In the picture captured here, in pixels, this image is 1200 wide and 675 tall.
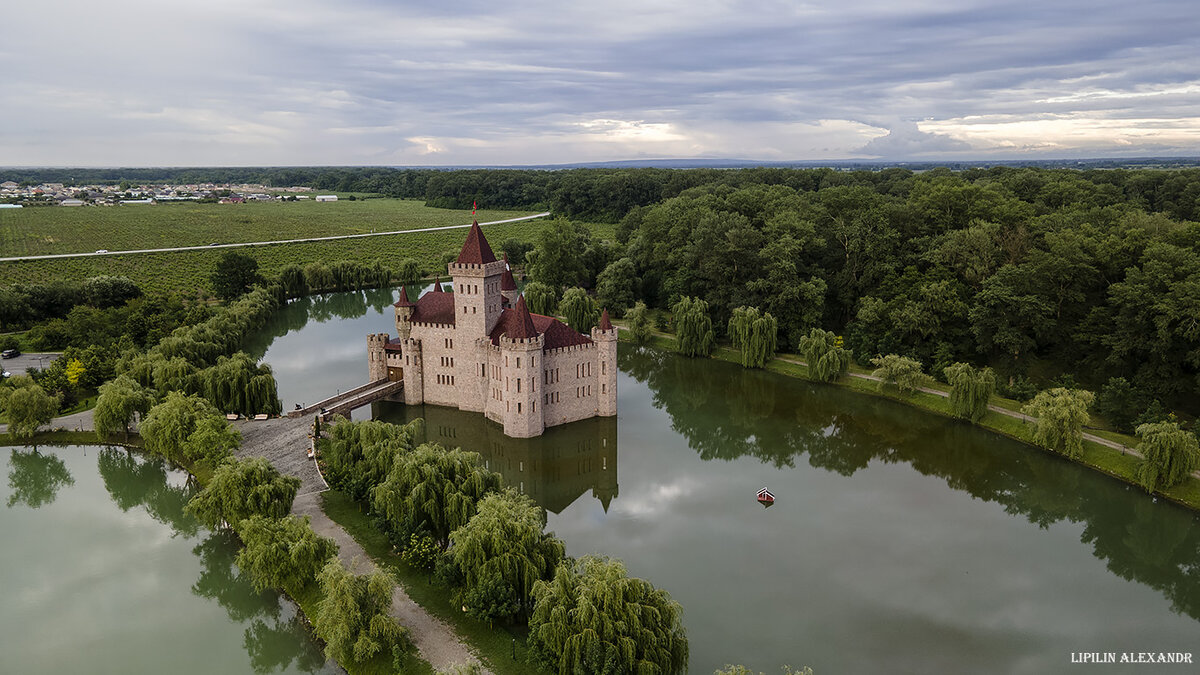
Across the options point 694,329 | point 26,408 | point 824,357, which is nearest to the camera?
point 26,408

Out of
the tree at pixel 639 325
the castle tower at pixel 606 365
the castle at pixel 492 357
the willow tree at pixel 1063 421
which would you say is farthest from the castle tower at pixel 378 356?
the willow tree at pixel 1063 421

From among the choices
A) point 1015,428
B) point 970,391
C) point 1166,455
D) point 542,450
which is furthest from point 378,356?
point 1166,455

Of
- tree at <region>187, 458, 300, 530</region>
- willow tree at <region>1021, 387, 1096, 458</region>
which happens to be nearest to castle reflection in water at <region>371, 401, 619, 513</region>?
tree at <region>187, 458, 300, 530</region>

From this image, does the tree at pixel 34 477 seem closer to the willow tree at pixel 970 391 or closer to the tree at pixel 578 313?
the tree at pixel 578 313

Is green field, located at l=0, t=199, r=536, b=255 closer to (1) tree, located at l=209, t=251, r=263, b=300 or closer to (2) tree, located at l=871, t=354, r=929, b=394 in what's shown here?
(1) tree, located at l=209, t=251, r=263, b=300

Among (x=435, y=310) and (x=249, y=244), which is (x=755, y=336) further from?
(x=249, y=244)

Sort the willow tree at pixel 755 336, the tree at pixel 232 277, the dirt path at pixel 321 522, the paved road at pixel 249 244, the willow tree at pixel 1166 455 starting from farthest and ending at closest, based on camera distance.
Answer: the paved road at pixel 249 244 → the tree at pixel 232 277 → the willow tree at pixel 755 336 → the willow tree at pixel 1166 455 → the dirt path at pixel 321 522
